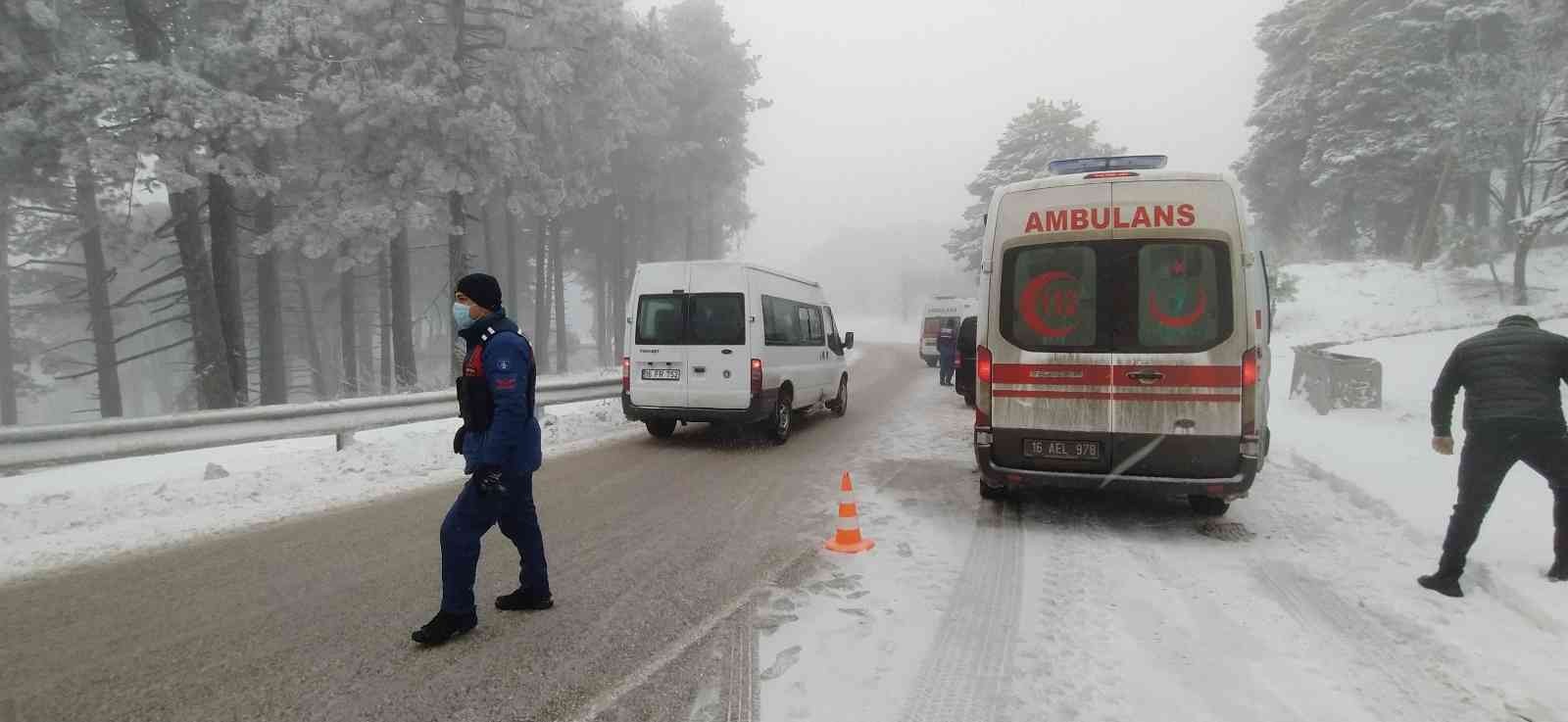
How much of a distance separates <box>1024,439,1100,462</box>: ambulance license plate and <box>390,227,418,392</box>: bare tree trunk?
1540 cm

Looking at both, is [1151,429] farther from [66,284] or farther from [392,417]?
[66,284]

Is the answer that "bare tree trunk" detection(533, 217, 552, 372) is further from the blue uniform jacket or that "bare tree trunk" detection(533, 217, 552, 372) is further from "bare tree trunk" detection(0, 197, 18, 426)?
the blue uniform jacket

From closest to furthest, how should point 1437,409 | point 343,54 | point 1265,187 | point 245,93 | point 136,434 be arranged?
point 1437,409 < point 136,434 < point 245,93 < point 343,54 < point 1265,187

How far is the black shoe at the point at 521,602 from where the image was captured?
404 cm

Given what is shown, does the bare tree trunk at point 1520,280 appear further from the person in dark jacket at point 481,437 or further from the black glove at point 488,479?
the black glove at point 488,479

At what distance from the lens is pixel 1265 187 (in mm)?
33594

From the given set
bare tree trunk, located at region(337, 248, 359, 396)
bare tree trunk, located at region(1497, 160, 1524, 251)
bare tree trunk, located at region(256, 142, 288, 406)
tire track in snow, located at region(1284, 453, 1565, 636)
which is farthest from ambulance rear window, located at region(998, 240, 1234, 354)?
bare tree trunk, located at region(1497, 160, 1524, 251)

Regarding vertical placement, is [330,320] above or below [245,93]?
below

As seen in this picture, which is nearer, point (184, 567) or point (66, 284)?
point (184, 567)

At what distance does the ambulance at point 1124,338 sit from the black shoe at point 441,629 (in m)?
4.10

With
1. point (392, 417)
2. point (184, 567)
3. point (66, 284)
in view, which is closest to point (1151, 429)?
point (184, 567)

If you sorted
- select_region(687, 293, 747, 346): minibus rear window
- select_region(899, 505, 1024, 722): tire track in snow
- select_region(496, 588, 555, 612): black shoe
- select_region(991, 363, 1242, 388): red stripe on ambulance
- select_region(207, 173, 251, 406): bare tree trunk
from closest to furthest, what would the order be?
select_region(899, 505, 1024, 722): tire track in snow < select_region(496, 588, 555, 612): black shoe < select_region(991, 363, 1242, 388): red stripe on ambulance < select_region(687, 293, 747, 346): minibus rear window < select_region(207, 173, 251, 406): bare tree trunk

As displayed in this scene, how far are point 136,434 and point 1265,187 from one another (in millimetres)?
40453

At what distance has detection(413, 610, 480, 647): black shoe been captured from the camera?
3.58m
